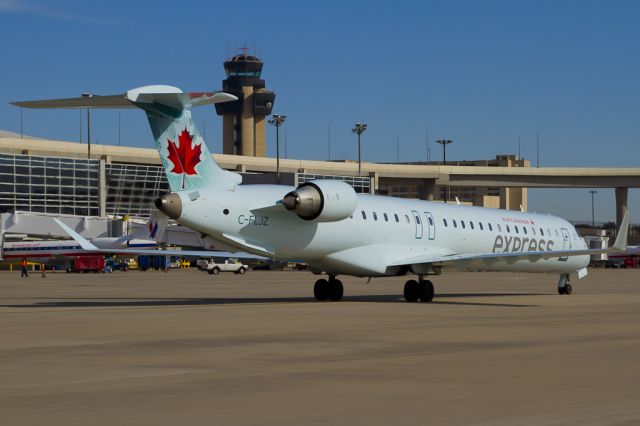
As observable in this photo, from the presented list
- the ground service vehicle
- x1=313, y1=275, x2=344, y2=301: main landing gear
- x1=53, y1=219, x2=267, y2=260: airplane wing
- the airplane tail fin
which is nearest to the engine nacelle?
the airplane tail fin

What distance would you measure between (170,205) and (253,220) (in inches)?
103

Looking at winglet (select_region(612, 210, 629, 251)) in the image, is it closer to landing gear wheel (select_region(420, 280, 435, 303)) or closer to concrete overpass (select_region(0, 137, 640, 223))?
landing gear wheel (select_region(420, 280, 435, 303))

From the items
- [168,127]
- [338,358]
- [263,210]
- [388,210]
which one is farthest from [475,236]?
[338,358]

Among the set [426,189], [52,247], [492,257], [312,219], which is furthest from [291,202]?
[426,189]

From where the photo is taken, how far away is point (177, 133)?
94.7 feet

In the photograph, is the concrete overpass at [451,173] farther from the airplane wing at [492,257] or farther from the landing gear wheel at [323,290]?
the airplane wing at [492,257]

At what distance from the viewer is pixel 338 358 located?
1564 cm

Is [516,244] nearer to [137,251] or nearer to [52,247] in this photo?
[137,251]

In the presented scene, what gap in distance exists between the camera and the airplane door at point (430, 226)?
35.1 m

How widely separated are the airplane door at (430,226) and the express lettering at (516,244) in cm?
374

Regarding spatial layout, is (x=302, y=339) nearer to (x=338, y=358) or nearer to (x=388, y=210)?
(x=338, y=358)

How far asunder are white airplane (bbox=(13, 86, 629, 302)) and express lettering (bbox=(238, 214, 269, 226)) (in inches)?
1.1

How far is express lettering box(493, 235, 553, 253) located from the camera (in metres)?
38.4

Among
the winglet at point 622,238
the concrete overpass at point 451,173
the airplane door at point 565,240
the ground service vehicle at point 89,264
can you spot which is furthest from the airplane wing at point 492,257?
the concrete overpass at point 451,173
